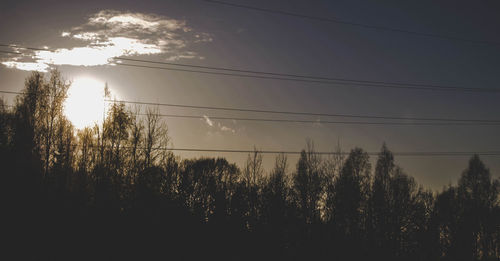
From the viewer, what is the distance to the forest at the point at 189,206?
34.5 meters

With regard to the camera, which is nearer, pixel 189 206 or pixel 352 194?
pixel 189 206

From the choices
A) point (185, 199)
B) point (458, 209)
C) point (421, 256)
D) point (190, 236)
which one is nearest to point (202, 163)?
point (185, 199)

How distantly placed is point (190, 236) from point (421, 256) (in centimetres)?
3286

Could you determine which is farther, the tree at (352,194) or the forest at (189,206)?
the tree at (352,194)

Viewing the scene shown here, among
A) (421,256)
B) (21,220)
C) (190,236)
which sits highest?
(21,220)

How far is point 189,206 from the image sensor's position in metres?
41.8

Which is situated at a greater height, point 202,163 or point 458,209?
point 202,163

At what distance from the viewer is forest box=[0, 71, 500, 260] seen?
3447cm

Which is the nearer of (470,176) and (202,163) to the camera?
(202,163)

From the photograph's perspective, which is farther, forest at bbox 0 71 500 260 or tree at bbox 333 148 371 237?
tree at bbox 333 148 371 237

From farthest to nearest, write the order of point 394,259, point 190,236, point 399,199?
point 399,199
point 394,259
point 190,236

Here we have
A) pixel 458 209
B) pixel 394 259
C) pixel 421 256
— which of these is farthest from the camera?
pixel 458 209

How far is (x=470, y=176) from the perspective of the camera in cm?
6400

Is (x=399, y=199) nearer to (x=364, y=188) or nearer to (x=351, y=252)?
(x=364, y=188)
